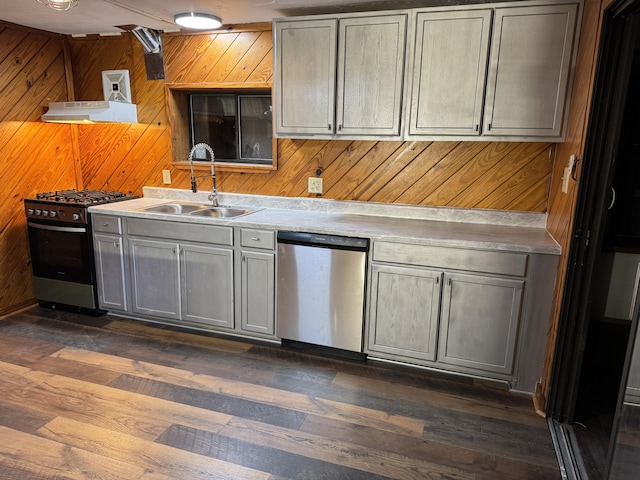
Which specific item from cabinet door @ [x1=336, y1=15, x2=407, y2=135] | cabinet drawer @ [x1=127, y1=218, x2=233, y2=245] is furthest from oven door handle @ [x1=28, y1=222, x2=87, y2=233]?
cabinet door @ [x1=336, y1=15, x2=407, y2=135]

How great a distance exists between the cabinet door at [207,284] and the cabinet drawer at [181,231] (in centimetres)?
6

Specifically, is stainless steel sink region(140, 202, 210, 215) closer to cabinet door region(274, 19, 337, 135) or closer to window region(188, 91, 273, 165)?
window region(188, 91, 273, 165)

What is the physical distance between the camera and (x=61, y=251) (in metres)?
3.50

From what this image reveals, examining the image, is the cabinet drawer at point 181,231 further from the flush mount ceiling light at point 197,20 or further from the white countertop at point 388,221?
the flush mount ceiling light at point 197,20

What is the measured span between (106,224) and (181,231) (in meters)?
0.66

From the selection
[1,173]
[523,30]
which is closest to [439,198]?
[523,30]

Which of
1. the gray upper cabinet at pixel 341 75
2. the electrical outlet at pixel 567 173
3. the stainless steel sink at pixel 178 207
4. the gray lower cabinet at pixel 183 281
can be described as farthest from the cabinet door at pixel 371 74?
the stainless steel sink at pixel 178 207

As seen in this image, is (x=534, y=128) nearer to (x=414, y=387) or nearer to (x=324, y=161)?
(x=324, y=161)

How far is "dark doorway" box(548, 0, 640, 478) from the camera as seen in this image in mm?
1983

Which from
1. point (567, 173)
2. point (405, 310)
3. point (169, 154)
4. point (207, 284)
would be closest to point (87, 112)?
point (169, 154)

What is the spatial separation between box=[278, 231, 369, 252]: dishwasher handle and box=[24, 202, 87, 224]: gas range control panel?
162 centimetres

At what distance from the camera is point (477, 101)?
2.62 meters

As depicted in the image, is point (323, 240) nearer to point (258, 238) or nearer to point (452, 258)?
point (258, 238)

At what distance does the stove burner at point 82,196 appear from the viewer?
11.3ft
